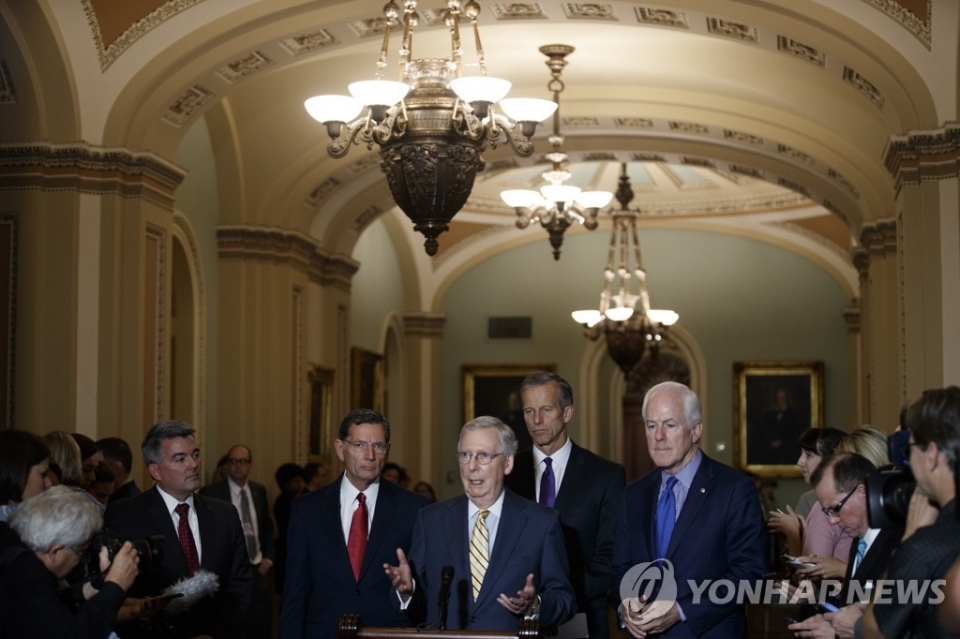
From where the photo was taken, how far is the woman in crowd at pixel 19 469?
4.76 metres

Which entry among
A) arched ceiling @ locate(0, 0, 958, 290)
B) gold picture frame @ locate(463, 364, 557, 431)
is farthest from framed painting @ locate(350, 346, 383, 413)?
gold picture frame @ locate(463, 364, 557, 431)

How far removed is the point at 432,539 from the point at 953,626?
1947mm

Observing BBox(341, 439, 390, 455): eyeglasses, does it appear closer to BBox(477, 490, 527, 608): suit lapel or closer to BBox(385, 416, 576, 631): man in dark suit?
BBox(385, 416, 576, 631): man in dark suit

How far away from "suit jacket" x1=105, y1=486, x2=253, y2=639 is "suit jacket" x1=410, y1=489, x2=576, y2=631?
0.99 metres

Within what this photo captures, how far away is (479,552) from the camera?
15.5 ft

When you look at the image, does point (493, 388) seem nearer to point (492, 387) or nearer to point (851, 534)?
point (492, 387)

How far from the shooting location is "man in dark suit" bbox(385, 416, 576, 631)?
462cm

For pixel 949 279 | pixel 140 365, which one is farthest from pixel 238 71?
pixel 949 279

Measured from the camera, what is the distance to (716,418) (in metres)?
21.1

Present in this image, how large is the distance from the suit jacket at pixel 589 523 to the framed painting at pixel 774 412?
51.6 feet

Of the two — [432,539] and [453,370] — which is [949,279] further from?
[453,370]

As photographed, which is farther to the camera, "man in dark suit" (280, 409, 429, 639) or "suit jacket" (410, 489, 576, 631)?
"man in dark suit" (280, 409, 429, 639)

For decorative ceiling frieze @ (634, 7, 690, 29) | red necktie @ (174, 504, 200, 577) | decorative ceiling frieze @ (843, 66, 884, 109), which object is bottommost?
red necktie @ (174, 504, 200, 577)

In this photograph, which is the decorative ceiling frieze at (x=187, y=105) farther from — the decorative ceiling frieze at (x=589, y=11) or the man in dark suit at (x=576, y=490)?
the man in dark suit at (x=576, y=490)
